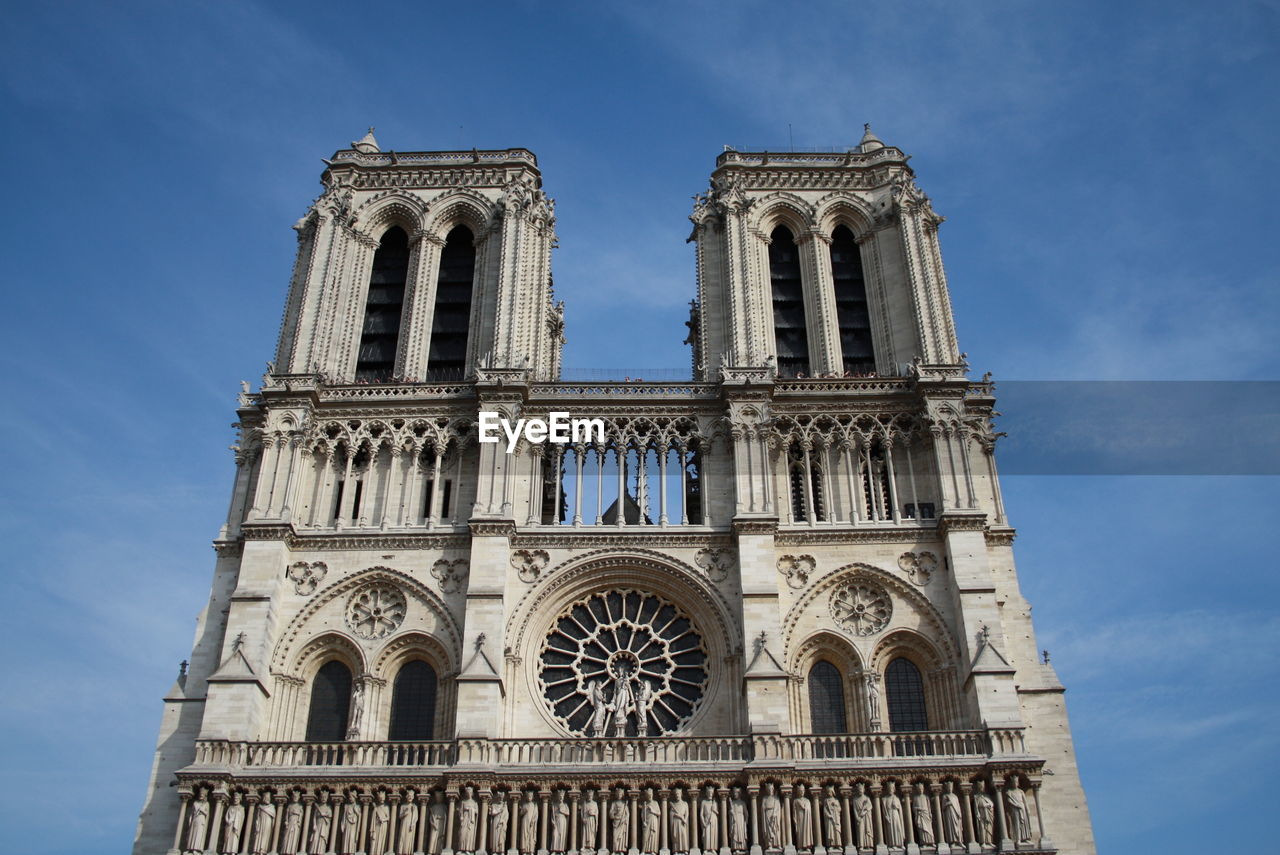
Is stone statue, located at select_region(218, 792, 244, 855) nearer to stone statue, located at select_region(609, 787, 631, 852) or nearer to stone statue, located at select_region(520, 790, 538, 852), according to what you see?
stone statue, located at select_region(520, 790, 538, 852)

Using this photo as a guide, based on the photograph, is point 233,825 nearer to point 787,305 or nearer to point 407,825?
point 407,825

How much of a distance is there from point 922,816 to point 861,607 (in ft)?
18.5

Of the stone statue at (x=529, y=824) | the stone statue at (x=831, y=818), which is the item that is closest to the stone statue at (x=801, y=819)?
the stone statue at (x=831, y=818)

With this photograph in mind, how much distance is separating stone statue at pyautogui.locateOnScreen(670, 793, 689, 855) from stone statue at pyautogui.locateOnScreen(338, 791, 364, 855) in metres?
6.30

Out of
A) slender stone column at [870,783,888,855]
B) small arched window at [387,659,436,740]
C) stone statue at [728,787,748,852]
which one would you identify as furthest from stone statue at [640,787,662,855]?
small arched window at [387,659,436,740]

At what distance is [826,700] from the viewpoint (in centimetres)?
2872

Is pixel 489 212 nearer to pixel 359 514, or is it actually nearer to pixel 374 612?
pixel 359 514

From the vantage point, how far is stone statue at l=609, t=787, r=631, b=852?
2484cm

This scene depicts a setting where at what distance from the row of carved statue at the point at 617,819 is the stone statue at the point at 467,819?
0.02 m

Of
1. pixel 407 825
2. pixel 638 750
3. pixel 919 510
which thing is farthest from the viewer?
pixel 919 510

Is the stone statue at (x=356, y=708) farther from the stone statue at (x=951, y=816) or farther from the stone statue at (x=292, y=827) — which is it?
the stone statue at (x=951, y=816)

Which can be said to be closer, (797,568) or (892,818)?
(892,818)

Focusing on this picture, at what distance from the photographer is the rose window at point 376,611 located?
95.7 feet

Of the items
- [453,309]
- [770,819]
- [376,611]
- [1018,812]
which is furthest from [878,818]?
[453,309]
